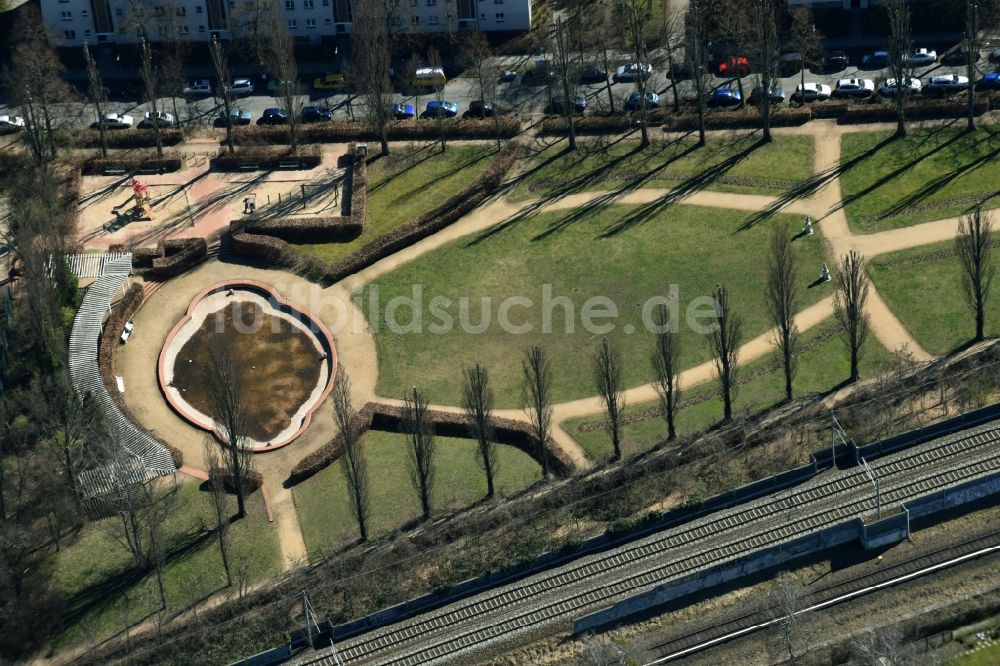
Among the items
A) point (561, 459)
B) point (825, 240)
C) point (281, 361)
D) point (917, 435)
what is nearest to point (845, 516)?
point (917, 435)

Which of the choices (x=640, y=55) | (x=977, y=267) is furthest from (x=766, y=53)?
(x=977, y=267)

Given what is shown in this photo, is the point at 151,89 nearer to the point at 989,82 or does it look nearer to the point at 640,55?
the point at 640,55

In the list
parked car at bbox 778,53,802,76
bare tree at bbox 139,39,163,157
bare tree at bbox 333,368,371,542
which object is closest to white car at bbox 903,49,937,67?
parked car at bbox 778,53,802,76

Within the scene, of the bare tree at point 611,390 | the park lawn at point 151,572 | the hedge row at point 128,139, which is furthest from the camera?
the hedge row at point 128,139

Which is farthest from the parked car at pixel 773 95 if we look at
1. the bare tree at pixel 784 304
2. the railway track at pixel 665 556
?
the railway track at pixel 665 556

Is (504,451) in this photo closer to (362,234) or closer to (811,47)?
(362,234)

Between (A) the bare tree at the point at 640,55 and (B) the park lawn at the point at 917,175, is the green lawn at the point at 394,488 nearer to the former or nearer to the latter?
(B) the park lawn at the point at 917,175
